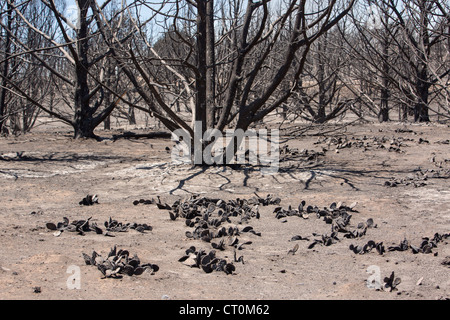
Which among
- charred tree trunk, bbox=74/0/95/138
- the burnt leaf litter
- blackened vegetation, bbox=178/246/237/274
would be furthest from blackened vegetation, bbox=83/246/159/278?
charred tree trunk, bbox=74/0/95/138

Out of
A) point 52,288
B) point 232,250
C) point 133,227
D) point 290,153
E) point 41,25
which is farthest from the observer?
point 41,25

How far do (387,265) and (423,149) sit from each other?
605cm

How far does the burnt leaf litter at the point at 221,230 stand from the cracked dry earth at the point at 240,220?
45 millimetres

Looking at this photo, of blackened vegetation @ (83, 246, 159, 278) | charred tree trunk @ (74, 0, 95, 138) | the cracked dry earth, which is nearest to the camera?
the cracked dry earth

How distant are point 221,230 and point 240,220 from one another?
632 millimetres

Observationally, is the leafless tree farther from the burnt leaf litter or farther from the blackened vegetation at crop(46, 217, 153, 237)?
the blackened vegetation at crop(46, 217, 153, 237)

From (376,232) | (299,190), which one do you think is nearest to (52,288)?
(376,232)

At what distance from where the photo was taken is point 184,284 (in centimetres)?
363

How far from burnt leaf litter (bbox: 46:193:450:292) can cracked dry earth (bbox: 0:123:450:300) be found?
0.05 meters

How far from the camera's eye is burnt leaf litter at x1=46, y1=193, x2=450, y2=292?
3.90 m

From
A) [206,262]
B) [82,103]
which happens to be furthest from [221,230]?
[82,103]

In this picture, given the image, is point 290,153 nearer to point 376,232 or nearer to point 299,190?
point 299,190

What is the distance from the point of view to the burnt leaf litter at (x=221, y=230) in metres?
3.90
